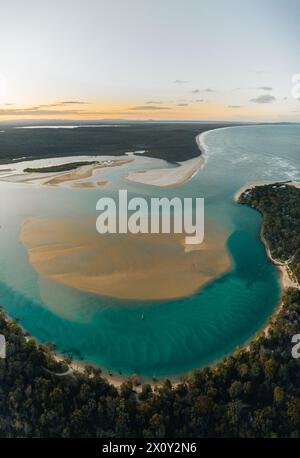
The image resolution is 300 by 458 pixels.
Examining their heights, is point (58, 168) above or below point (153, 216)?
above

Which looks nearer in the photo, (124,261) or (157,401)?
(157,401)

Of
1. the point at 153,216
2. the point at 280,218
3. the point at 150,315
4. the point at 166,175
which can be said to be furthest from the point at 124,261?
the point at 166,175

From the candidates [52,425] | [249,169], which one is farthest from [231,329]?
[249,169]

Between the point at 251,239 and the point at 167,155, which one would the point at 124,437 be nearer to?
the point at 251,239

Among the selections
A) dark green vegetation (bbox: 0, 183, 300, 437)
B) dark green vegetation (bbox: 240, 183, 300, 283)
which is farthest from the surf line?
dark green vegetation (bbox: 0, 183, 300, 437)

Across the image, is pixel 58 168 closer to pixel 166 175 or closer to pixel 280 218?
pixel 166 175

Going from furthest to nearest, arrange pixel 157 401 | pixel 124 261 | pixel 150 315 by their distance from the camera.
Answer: pixel 124 261 < pixel 150 315 < pixel 157 401

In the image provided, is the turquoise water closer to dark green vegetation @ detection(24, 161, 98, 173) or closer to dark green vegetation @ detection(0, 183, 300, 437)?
dark green vegetation @ detection(0, 183, 300, 437)
